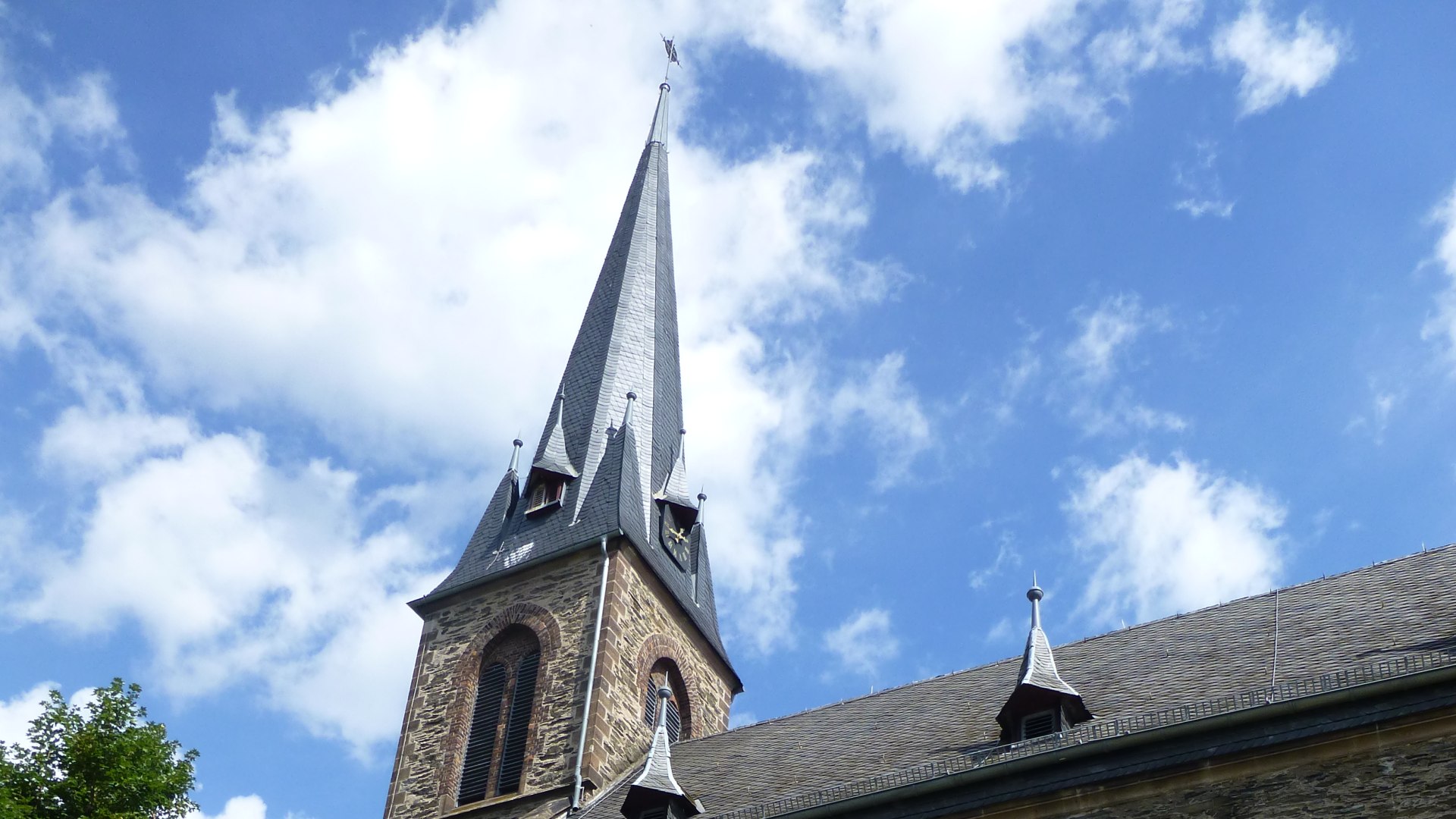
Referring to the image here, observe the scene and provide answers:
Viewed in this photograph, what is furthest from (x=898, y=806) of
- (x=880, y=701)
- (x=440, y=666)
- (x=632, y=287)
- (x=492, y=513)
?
(x=632, y=287)

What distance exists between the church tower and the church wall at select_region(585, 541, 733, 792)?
3 centimetres

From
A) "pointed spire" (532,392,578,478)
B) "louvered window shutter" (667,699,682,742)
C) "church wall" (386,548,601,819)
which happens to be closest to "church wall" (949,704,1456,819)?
"church wall" (386,548,601,819)

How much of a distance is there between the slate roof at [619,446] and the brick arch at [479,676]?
0.88 meters

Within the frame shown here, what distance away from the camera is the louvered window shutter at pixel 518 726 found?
67.1ft

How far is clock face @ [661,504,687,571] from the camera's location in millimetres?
24188

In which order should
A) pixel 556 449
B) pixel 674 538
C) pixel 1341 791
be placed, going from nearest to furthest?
pixel 1341 791
pixel 674 538
pixel 556 449

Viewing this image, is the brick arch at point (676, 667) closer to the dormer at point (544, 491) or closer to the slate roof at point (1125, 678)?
the slate roof at point (1125, 678)

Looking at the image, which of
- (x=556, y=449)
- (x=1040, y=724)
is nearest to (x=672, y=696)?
(x=556, y=449)

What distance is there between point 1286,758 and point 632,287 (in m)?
17.5

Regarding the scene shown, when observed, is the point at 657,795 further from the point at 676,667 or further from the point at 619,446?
the point at 619,446

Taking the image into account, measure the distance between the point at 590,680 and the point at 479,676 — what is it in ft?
7.46

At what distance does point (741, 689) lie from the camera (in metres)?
25.1

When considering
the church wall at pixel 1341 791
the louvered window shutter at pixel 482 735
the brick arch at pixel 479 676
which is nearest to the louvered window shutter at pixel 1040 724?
the church wall at pixel 1341 791

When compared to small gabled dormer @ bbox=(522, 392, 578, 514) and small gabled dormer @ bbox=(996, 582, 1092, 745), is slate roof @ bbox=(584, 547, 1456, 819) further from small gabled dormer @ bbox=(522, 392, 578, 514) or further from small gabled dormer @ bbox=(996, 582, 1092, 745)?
small gabled dormer @ bbox=(522, 392, 578, 514)
